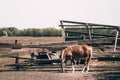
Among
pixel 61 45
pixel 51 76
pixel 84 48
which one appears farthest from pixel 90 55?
pixel 51 76

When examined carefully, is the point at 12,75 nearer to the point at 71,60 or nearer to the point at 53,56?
the point at 71,60

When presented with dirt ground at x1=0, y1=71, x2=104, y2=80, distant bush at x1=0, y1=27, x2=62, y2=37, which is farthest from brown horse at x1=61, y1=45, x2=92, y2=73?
distant bush at x1=0, y1=27, x2=62, y2=37

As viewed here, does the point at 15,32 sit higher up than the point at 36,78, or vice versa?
the point at 36,78

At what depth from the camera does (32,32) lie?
76312mm

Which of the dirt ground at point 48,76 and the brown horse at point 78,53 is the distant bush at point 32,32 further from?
the dirt ground at point 48,76

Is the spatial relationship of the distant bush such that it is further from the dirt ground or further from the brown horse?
the dirt ground

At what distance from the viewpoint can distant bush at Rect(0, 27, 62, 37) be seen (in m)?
71.2

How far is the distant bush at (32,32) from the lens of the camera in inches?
2804

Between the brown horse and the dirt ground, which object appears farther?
the brown horse

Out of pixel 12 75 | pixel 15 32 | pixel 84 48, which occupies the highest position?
pixel 84 48

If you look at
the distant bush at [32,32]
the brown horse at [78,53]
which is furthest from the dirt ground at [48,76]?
the distant bush at [32,32]

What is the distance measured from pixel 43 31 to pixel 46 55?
54.2 m

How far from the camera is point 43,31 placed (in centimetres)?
7344

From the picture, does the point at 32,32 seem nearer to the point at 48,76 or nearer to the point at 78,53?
the point at 78,53
